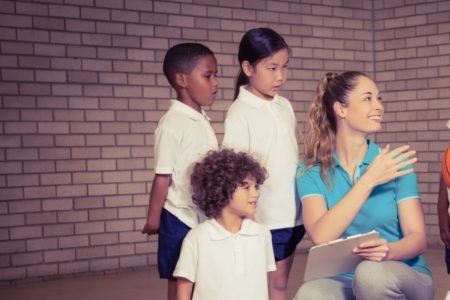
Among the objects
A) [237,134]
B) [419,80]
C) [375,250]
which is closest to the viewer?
[375,250]

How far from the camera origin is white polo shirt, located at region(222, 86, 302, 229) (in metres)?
3.39

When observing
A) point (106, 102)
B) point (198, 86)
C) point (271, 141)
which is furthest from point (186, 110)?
point (106, 102)

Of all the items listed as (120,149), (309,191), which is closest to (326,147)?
(309,191)

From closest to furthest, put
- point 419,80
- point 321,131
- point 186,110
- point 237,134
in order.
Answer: point 321,131
point 237,134
point 186,110
point 419,80

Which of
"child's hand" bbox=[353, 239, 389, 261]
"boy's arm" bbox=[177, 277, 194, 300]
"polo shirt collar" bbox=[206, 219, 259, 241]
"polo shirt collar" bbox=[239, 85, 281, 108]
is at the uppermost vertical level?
"polo shirt collar" bbox=[239, 85, 281, 108]

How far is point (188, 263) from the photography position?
2990 millimetres

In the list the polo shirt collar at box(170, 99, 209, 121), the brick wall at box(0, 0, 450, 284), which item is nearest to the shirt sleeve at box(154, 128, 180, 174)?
the polo shirt collar at box(170, 99, 209, 121)

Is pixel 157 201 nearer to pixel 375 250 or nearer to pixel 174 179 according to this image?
pixel 174 179

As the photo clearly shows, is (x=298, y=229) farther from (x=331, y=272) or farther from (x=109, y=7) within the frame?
(x=109, y=7)

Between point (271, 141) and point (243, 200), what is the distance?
1.59 feet

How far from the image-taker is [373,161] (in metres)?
2.81

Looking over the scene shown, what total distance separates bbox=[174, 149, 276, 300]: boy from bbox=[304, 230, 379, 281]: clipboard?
243 millimetres

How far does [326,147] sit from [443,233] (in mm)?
623

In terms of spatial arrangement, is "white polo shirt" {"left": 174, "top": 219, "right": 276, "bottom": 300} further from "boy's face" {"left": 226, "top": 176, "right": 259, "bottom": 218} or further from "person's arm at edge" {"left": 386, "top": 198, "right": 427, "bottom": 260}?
"person's arm at edge" {"left": 386, "top": 198, "right": 427, "bottom": 260}
